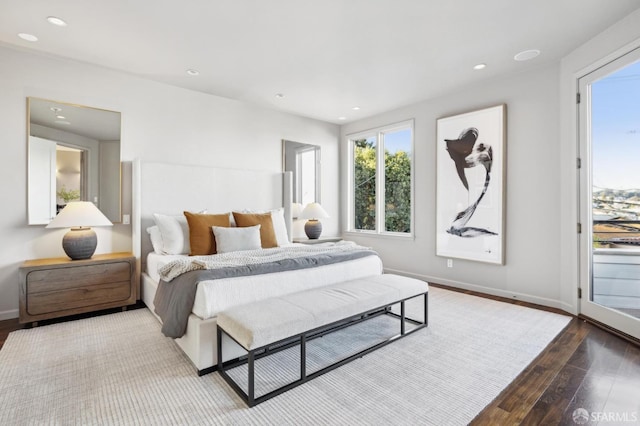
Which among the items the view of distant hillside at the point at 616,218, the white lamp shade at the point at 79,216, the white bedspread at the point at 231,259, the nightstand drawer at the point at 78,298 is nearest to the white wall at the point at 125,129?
the white lamp shade at the point at 79,216

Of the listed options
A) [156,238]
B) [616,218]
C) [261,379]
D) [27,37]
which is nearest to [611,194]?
[616,218]

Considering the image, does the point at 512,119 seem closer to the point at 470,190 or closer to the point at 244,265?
the point at 470,190

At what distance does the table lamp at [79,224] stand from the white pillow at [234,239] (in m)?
1.17

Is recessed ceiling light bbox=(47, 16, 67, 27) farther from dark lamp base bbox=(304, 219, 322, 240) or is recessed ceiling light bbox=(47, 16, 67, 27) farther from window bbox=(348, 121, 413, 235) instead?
window bbox=(348, 121, 413, 235)

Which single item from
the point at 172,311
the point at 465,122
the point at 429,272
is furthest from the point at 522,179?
the point at 172,311

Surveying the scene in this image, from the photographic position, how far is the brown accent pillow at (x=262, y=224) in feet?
12.5

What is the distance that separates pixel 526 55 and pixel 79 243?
16.4 ft

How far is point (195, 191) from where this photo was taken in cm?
412

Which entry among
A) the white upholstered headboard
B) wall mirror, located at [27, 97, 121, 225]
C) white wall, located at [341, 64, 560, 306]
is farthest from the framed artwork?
wall mirror, located at [27, 97, 121, 225]

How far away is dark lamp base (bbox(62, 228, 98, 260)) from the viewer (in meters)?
3.13

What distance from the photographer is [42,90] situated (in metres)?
3.24

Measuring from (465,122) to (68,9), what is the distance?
4.31m

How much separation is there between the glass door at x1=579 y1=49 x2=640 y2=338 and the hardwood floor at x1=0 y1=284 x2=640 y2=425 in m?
0.42

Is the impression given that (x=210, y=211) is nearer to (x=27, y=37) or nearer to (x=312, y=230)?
(x=312, y=230)
